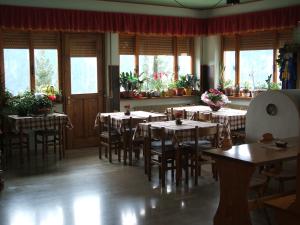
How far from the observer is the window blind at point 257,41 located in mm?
8852

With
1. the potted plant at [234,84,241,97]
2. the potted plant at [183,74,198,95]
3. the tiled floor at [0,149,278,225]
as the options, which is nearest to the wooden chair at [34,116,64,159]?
the tiled floor at [0,149,278,225]

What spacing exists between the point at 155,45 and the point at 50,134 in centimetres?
333

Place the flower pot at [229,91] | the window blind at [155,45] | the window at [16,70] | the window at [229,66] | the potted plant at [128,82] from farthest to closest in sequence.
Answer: the window at [229,66] < the flower pot at [229,91] < the window blind at [155,45] < the potted plant at [128,82] < the window at [16,70]

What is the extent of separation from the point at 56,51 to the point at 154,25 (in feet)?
7.21

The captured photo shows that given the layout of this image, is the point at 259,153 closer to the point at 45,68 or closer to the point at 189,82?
the point at 45,68

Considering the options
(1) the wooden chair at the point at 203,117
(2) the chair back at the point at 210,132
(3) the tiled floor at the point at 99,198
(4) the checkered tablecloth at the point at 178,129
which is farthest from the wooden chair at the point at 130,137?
(2) the chair back at the point at 210,132

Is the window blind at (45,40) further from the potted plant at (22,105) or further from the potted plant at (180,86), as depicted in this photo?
the potted plant at (180,86)

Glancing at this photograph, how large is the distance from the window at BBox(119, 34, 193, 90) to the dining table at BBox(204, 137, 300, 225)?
5366 mm

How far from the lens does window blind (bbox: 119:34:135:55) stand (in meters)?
9.23

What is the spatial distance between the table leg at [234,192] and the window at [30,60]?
510 centimetres

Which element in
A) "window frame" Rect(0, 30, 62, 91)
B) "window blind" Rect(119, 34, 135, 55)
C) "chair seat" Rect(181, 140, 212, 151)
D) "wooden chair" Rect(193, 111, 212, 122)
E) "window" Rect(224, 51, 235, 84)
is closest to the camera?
"chair seat" Rect(181, 140, 212, 151)

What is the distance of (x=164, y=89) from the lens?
9820 mm

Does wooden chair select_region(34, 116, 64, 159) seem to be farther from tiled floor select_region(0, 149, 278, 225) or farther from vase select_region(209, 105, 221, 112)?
vase select_region(209, 105, 221, 112)

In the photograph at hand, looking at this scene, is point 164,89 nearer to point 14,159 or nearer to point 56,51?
point 56,51
